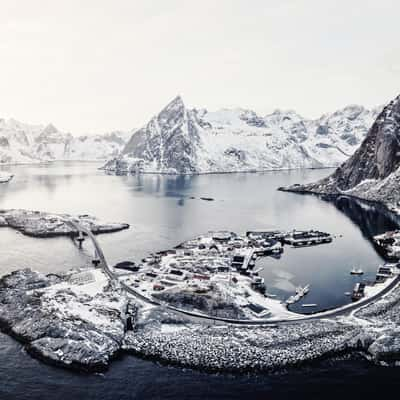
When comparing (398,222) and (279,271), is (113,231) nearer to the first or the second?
(279,271)

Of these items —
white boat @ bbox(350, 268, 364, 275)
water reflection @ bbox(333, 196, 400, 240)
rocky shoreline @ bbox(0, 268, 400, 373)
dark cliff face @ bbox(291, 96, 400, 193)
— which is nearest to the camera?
rocky shoreline @ bbox(0, 268, 400, 373)

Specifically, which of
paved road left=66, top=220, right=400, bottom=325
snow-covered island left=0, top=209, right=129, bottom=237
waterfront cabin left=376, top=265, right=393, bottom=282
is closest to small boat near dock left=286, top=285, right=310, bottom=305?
paved road left=66, top=220, right=400, bottom=325

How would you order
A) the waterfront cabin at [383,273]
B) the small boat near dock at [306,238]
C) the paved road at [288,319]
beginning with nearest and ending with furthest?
the paved road at [288,319] < the waterfront cabin at [383,273] < the small boat near dock at [306,238]

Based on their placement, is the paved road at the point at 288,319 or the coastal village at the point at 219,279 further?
the coastal village at the point at 219,279

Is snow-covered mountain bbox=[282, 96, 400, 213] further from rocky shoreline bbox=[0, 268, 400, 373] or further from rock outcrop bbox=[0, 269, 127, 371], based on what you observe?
rock outcrop bbox=[0, 269, 127, 371]

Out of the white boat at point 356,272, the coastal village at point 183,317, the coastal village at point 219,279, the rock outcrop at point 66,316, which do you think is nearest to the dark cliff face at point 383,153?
the coastal village at point 219,279

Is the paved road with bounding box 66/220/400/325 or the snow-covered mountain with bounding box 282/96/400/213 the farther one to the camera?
the snow-covered mountain with bounding box 282/96/400/213

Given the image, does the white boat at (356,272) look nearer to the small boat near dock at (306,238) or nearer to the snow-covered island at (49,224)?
the small boat near dock at (306,238)

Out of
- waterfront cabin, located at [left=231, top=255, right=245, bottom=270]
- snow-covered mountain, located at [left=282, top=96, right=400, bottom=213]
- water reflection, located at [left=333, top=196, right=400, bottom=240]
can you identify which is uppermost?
snow-covered mountain, located at [left=282, top=96, right=400, bottom=213]
